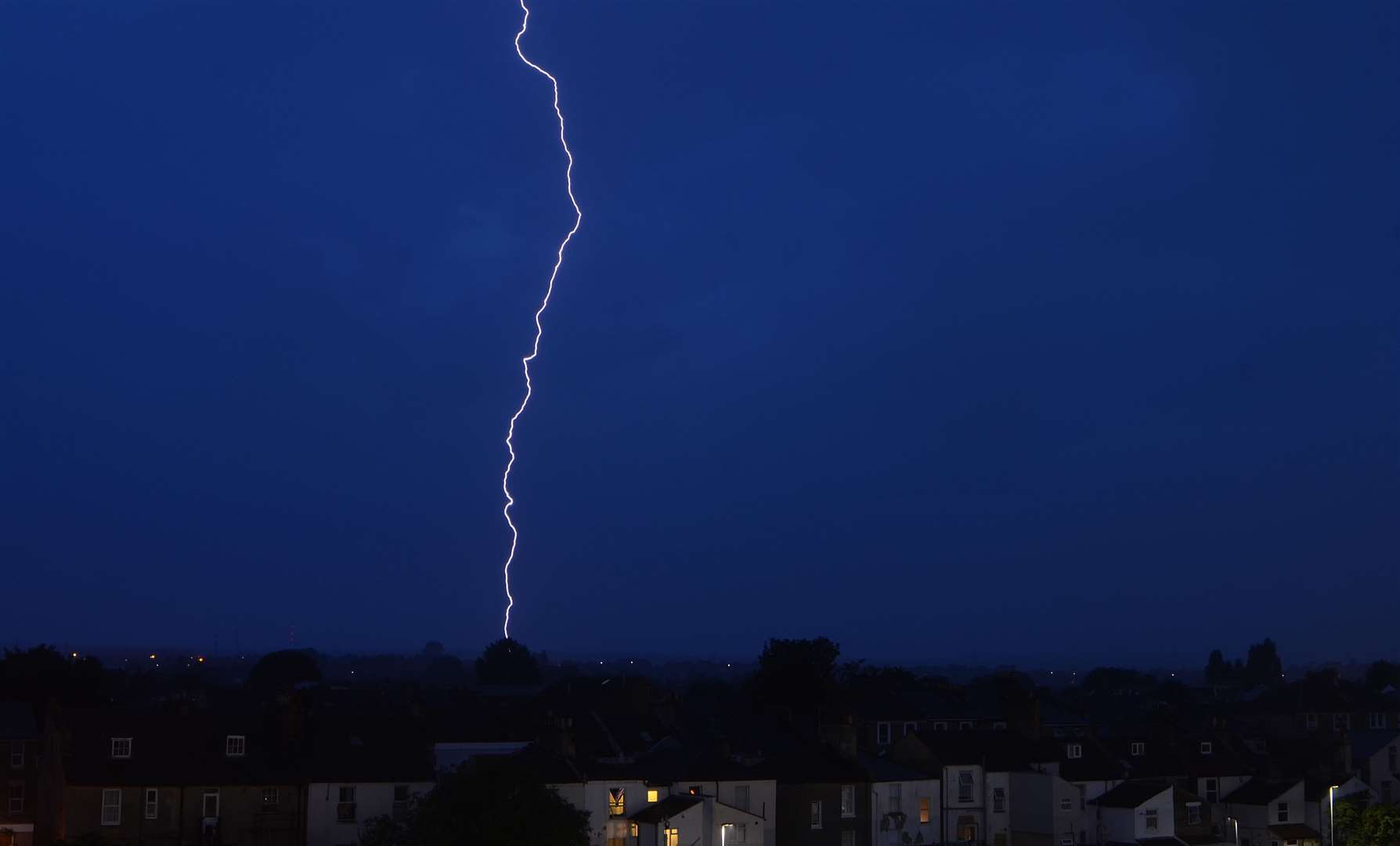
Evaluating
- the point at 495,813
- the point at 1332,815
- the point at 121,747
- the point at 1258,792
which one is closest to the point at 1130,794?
the point at 1258,792

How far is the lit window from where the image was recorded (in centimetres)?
4859

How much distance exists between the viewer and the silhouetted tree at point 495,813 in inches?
1576

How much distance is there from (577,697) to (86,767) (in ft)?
116

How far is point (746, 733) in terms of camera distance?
59.9 metres

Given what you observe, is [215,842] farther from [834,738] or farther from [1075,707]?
[1075,707]

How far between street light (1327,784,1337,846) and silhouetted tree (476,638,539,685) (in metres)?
119

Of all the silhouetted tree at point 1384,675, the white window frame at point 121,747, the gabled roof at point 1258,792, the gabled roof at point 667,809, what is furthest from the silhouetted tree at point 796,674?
the silhouetted tree at point 1384,675

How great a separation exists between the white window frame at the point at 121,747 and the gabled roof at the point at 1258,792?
4245cm

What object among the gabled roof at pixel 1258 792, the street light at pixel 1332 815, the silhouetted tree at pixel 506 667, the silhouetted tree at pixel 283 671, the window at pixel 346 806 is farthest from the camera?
the silhouetted tree at pixel 506 667

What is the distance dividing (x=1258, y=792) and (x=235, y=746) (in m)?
39.9

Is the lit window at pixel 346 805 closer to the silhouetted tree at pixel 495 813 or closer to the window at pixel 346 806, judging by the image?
the window at pixel 346 806

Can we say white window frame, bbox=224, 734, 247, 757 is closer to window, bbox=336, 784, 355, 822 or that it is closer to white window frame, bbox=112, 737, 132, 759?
white window frame, bbox=112, 737, 132, 759

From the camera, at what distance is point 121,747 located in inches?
1901

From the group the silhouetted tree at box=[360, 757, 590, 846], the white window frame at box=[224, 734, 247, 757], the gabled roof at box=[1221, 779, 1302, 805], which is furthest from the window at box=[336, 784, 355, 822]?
the gabled roof at box=[1221, 779, 1302, 805]
